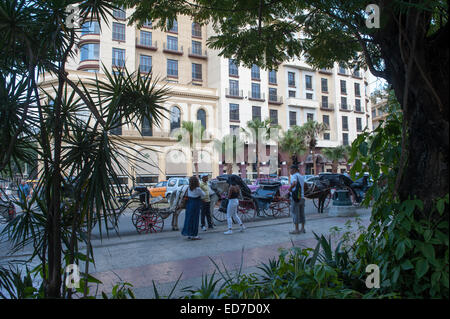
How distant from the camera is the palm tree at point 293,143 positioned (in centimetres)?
4119

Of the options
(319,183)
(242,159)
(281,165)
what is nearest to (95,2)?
(319,183)

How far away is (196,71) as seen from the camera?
140 ft

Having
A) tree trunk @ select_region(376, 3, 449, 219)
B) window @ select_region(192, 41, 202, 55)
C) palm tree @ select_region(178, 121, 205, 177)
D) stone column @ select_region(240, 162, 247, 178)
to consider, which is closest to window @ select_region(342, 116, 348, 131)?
stone column @ select_region(240, 162, 247, 178)

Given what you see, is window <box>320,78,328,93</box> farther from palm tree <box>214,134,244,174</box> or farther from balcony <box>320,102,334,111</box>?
palm tree <box>214,134,244,174</box>

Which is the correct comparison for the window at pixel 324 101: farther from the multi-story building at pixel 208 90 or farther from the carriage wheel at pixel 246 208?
the carriage wheel at pixel 246 208

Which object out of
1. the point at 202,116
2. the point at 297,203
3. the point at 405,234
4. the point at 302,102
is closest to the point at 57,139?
the point at 405,234

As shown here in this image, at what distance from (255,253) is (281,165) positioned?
39958 mm

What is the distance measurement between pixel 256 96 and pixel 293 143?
903 cm

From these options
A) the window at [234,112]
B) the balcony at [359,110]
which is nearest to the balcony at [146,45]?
the window at [234,112]

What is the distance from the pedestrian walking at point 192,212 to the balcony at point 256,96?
118 feet

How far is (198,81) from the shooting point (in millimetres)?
42719

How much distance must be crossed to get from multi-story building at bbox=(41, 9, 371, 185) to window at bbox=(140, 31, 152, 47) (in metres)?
0.12
